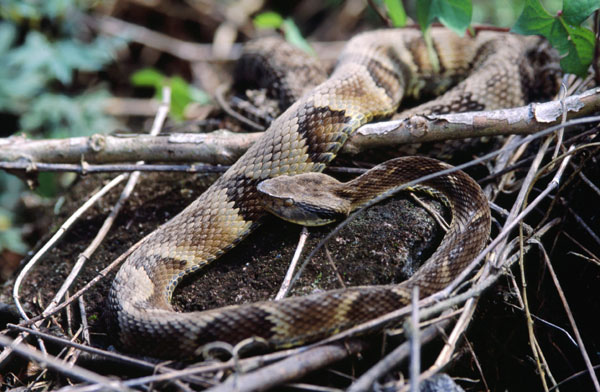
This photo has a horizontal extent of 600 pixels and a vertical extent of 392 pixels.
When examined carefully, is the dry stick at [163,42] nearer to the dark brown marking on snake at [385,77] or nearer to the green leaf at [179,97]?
the green leaf at [179,97]

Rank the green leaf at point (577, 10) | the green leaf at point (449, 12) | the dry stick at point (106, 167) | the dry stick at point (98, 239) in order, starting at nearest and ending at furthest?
the green leaf at point (577, 10) → the dry stick at point (98, 239) → the green leaf at point (449, 12) → the dry stick at point (106, 167)

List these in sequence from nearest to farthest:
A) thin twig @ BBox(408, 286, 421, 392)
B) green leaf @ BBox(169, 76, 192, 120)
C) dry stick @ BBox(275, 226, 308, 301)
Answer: thin twig @ BBox(408, 286, 421, 392) → dry stick @ BBox(275, 226, 308, 301) → green leaf @ BBox(169, 76, 192, 120)

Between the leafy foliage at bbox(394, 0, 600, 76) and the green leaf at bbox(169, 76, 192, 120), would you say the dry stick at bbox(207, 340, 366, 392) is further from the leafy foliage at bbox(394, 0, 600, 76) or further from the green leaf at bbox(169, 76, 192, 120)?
the green leaf at bbox(169, 76, 192, 120)

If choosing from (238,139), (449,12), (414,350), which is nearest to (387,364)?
(414,350)

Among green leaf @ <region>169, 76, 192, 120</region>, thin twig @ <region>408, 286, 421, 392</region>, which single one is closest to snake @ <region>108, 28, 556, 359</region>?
thin twig @ <region>408, 286, 421, 392</region>

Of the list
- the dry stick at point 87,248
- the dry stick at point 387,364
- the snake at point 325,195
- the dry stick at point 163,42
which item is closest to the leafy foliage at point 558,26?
the snake at point 325,195

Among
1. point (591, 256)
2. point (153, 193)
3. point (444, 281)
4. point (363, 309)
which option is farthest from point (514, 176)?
point (153, 193)

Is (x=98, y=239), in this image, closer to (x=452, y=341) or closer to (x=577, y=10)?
(x=452, y=341)
